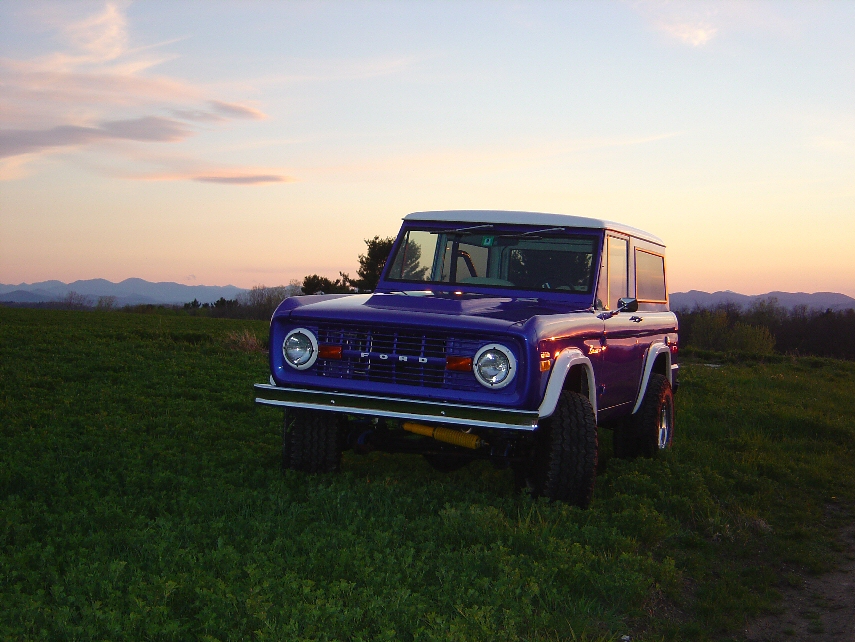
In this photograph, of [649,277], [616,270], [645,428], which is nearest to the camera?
[616,270]

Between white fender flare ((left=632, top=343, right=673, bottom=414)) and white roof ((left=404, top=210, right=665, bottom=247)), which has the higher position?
white roof ((left=404, top=210, right=665, bottom=247))

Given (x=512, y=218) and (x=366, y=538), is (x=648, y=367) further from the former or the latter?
(x=366, y=538)

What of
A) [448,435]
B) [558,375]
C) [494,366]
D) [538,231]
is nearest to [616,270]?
[538,231]

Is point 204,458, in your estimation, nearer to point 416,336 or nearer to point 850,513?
point 416,336

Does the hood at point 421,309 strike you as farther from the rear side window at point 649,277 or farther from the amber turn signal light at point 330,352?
the rear side window at point 649,277

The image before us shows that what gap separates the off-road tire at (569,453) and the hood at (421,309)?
30.2 inches

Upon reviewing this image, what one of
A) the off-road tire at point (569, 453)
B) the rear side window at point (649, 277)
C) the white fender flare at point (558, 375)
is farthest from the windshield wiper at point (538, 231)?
the off-road tire at point (569, 453)

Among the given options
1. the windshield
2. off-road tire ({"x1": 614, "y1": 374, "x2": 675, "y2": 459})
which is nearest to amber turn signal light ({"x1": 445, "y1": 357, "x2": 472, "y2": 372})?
the windshield

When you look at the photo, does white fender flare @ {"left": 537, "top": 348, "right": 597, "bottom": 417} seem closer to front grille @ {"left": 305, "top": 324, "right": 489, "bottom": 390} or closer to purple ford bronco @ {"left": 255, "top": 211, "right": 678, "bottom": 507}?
purple ford bronco @ {"left": 255, "top": 211, "right": 678, "bottom": 507}

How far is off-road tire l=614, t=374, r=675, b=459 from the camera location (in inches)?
339

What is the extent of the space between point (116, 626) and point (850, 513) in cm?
638

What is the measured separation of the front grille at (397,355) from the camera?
5.84 metres

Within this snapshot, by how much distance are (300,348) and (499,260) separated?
214 centimetres

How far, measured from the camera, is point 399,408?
5.79m
